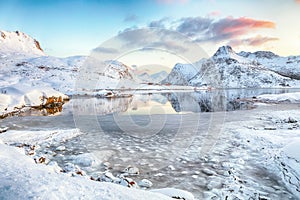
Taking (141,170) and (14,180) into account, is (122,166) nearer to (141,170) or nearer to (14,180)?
(141,170)

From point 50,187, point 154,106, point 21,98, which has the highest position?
point 21,98

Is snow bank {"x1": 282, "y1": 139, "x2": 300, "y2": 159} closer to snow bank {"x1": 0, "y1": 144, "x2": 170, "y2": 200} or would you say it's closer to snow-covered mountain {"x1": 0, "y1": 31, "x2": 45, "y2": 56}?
snow bank {"x1": 0, "y1": 144, "x2": 170, "y2": 200}

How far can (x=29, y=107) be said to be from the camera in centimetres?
2088

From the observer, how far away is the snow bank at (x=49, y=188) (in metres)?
2.72

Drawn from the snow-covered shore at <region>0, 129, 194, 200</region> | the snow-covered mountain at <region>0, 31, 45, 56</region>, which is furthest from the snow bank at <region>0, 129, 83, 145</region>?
the snow-covered mountain at <region>0, 31, 45, 56</region>

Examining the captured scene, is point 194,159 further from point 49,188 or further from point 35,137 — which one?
point 35,137

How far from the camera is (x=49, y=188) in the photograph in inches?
114

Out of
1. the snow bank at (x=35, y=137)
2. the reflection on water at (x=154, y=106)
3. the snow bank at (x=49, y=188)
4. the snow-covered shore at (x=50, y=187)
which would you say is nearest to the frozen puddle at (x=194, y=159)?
the snow bank at (x=35, y=137)

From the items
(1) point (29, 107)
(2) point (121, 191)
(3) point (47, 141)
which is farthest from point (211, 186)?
(1) point (29, 107)

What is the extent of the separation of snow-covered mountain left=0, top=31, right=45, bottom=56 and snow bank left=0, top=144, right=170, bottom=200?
12286cm

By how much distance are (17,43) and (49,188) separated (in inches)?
6037

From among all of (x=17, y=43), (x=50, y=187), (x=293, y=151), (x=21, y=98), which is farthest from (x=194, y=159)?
(x=17, y=43)

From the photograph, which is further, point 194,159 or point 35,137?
point 35,137

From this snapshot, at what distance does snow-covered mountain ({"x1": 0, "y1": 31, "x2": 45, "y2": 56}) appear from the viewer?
11144cm
